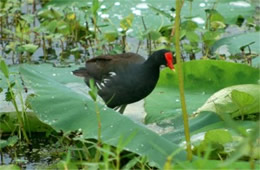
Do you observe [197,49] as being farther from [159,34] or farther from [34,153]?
[34,153]

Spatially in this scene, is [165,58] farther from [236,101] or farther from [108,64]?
[236,101]

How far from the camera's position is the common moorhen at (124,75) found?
156 inches

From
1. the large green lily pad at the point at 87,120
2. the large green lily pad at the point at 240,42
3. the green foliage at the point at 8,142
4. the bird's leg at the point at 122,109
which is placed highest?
the large green lily pad at the point at 87,120

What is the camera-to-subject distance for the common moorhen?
13.0 ft

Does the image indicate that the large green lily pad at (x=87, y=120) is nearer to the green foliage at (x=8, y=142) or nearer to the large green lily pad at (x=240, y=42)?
the green foliage at (x=8, y=142)

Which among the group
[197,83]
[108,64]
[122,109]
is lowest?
[122,109]

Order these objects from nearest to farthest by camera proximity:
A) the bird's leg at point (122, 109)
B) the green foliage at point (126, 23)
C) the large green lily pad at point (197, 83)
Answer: the large green lily pad at point (197, 83), the bird's leg at point (122, 109), the green foliage at point (126, 23)

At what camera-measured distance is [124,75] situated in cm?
404

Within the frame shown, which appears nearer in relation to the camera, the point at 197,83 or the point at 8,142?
the point at 8,142

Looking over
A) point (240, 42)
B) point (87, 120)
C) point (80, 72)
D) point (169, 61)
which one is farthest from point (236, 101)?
point (240, 42)

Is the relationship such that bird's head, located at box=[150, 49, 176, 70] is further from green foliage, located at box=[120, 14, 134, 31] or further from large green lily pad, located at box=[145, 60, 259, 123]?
green foliage, located at box=[120, 14, 134, 31]

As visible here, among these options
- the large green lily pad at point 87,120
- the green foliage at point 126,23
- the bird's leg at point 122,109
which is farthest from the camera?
the green foliage at point 126,23

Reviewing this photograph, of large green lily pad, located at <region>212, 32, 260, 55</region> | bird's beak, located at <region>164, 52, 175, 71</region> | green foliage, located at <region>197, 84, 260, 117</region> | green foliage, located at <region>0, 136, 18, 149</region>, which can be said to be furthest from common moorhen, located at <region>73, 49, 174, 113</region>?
large green lily pad, located at <region>212, 32, 260, 55</region>

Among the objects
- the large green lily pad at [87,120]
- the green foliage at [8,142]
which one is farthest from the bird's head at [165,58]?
the green foliage at [8,142]
